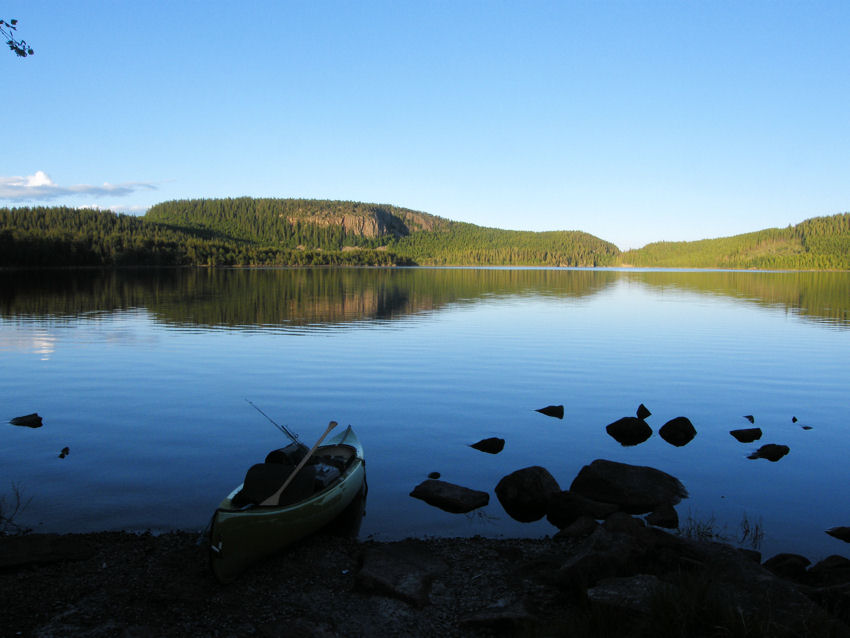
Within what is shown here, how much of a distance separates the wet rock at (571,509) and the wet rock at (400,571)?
397 centimetres

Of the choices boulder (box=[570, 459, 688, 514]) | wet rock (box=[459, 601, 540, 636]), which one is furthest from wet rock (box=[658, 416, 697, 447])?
wet rock (box=[459, 601, 540, 636])

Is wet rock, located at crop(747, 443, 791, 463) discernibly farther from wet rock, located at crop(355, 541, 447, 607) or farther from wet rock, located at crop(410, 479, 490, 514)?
wet rock, located at crop(355, 541, 447, 607)

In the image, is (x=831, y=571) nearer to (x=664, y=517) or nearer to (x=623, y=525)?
(x=664, y=517)

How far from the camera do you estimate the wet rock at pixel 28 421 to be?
20625 millimetres

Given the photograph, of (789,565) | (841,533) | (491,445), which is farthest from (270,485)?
(841,533)

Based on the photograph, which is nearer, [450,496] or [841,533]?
→ [841,533]

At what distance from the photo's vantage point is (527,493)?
48.3 feet

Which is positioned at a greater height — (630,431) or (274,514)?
(274,514)

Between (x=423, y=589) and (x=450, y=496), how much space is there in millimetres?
4489

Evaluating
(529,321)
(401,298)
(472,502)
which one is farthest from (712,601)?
(401,298)

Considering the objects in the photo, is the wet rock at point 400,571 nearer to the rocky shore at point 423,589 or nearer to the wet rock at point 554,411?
the rocky shore at point 423,589

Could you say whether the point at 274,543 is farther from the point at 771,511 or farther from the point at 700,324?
the point at 700,324

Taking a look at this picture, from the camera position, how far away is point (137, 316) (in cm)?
5428

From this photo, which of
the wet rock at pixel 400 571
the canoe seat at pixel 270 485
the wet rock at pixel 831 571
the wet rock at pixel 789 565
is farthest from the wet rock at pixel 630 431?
the canoe seat at pixel 270 485
